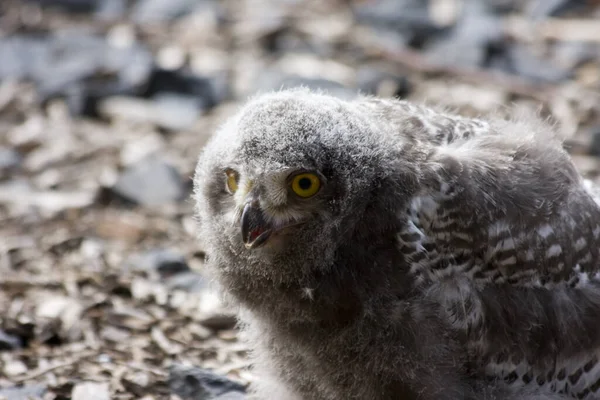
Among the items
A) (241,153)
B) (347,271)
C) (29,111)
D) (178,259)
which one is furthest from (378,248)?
(29,111)

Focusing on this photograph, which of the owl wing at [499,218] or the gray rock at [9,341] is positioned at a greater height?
the owl wing at [499,218]

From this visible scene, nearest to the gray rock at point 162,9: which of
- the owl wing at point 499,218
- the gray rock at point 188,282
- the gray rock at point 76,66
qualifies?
the gray rock at point 76,66

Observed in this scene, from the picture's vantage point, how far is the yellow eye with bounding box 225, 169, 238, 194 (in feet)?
12.7

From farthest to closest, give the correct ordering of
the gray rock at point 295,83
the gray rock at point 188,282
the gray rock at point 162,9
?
1. the gray rock at point 162,9
2. the gray rock at point 295,83
3. the gray rock at point 188,282

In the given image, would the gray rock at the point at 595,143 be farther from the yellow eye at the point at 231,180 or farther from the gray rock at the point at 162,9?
the gray rock at the point at 162,9

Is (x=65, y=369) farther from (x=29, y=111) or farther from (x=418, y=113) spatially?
(x=29, y=111)

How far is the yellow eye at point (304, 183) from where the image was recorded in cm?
367

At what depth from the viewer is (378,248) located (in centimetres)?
368

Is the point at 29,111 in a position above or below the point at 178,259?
above

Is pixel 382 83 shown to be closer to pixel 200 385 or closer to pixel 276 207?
pixel 200 385

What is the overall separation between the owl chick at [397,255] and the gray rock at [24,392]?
105 cm

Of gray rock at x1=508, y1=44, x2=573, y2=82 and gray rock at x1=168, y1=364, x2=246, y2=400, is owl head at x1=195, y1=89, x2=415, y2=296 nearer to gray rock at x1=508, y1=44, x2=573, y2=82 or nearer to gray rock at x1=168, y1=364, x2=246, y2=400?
gray rock at x1=168, y1=364, x2=246, y2=400

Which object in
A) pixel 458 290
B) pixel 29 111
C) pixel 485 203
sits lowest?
pixel 458 290

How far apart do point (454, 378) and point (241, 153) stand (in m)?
1.27
